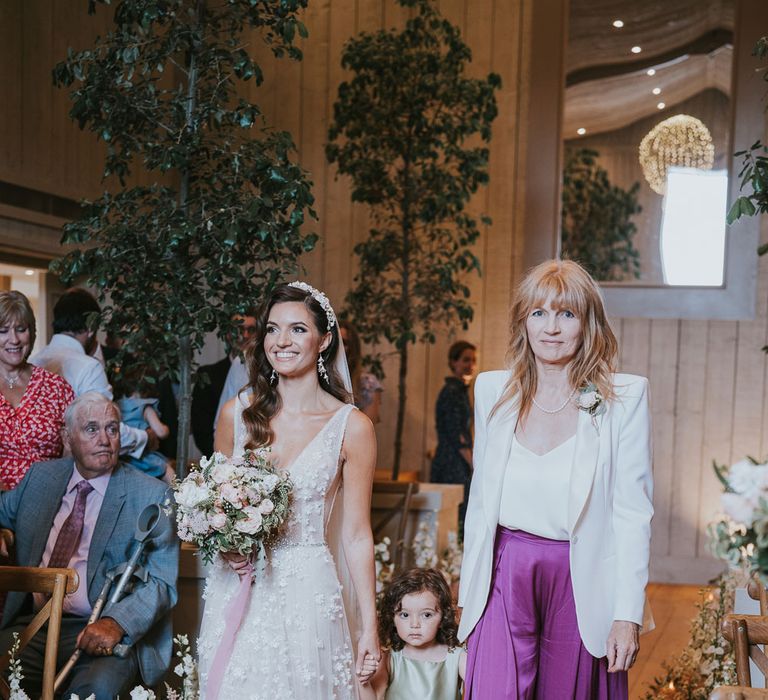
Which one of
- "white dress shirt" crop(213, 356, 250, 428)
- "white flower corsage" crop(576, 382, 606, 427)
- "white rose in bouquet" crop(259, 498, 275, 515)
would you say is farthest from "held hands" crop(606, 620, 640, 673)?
"white dress shirt" crop(213, 356, 250, 428)

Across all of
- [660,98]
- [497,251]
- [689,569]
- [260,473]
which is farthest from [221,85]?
[689,569]

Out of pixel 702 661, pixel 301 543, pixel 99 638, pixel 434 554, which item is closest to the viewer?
pixel 301 543

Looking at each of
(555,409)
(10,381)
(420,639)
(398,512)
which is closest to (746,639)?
(555,409)

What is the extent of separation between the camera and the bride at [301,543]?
2.75 m

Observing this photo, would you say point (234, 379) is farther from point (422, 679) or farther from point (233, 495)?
point (233, 495)

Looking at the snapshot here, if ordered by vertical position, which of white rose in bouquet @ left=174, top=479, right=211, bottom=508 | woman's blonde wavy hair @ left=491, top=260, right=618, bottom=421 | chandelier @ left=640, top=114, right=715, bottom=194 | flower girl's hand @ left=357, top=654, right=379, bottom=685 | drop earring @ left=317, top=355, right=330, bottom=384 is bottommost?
flower girl's hand @ left=357, top=654, right=379, bottom=685

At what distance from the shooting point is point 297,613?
2783 millimetres

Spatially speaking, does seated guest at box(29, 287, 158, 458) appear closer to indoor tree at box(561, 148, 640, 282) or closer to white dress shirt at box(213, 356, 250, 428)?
white dress shirt at box(213, 356, 250, 428)

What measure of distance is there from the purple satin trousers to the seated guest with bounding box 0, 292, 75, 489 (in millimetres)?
2117

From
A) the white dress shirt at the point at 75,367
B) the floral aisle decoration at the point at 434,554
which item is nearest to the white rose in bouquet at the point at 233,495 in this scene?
the white dress shirt at the point at 75,367

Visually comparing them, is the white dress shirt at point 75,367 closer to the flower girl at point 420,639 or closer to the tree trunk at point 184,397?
the tree trunk at point 184,397

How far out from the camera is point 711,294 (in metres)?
7.69

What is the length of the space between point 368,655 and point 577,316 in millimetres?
1117

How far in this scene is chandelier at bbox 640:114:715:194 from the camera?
25.3 feet
